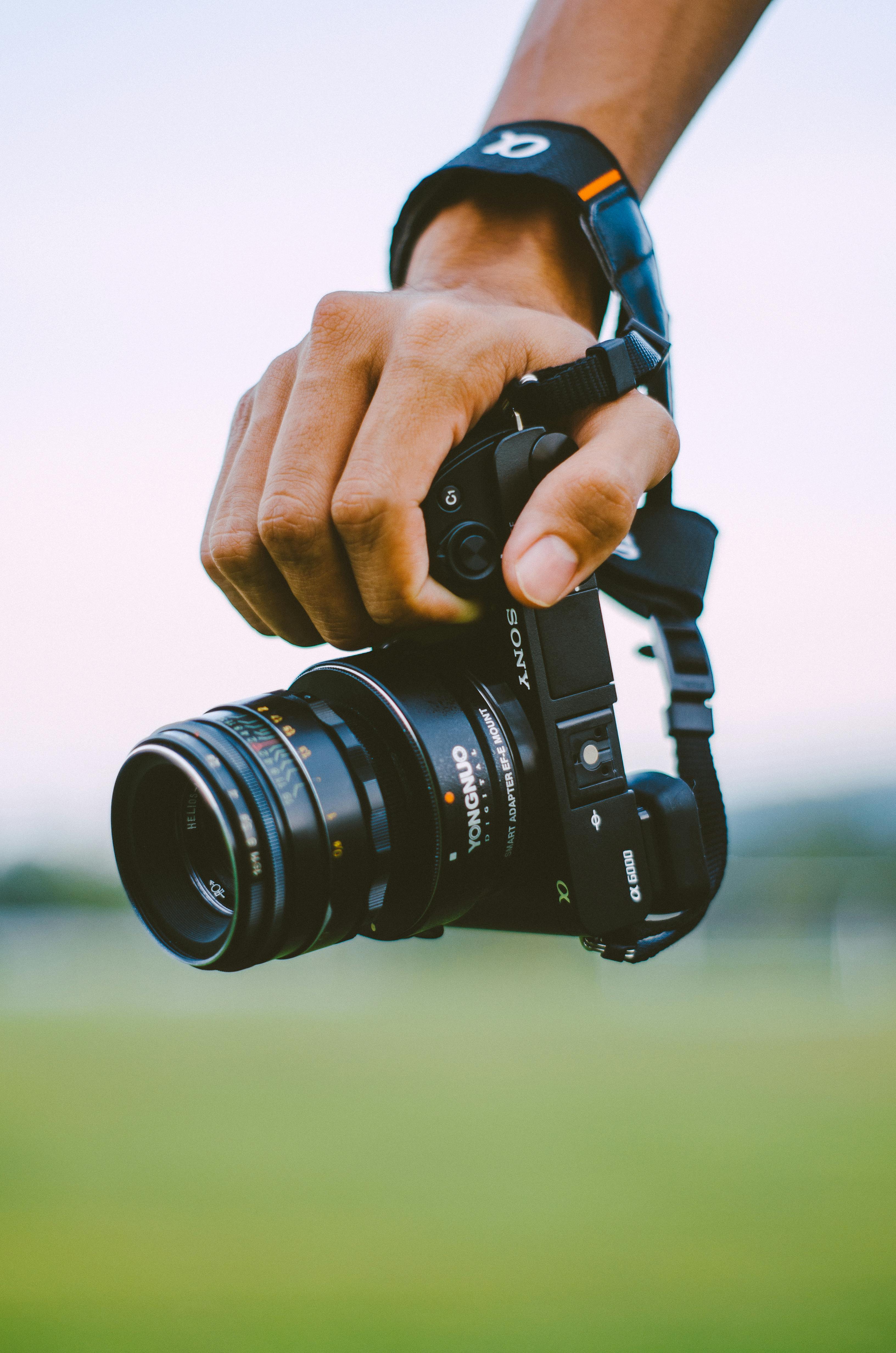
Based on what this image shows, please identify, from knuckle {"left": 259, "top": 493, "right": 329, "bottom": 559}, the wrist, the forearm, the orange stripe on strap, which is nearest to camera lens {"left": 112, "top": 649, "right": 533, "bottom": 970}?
knuckle {"left": 259, "top": 493, "right": 329, "bottom": 559}

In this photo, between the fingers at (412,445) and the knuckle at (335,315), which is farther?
the knuckle at (335,315)

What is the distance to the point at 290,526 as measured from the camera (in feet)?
4.20

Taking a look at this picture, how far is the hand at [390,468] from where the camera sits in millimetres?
1275

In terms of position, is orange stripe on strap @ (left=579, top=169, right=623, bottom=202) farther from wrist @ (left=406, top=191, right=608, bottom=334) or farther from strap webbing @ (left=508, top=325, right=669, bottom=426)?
strap webbing @ (left=508, top=325, right=669, bottom=426)

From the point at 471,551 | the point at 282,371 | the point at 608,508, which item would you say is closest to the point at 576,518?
the point at 608,508

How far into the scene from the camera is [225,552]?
55.6 inches

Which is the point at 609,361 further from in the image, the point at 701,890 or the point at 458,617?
the point at 701,890

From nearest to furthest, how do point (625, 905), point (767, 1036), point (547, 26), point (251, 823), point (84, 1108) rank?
point (251, 823), point (625, 905), point (547, 26), point (84, 1108), point (767, 1036)

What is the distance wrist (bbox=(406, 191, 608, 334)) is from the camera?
1.60 meters

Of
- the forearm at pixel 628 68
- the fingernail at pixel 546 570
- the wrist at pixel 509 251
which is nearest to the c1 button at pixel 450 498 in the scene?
the fingernail at pixel 546 570

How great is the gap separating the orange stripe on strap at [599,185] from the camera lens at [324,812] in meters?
0.76

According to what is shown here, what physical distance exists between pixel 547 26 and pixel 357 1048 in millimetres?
28231

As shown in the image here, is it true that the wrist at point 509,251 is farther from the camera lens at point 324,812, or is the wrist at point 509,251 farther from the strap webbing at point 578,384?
the camera lens at point 324,812

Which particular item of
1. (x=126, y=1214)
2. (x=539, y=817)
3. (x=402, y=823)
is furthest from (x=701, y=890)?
(x=126, y=1214)
